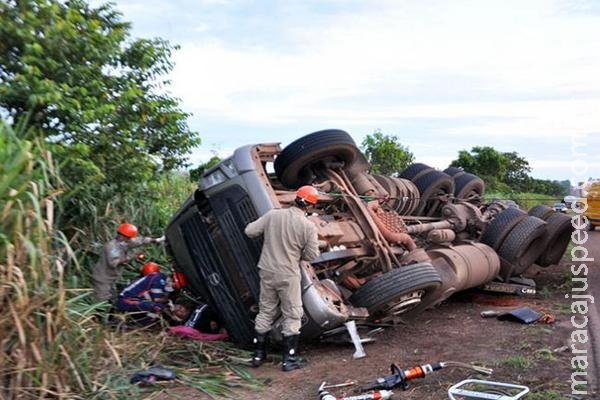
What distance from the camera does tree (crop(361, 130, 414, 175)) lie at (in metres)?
18.2

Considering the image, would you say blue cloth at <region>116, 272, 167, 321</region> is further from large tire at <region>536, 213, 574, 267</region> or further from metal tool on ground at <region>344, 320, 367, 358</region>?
large tire at <region>536, 213, 574, 267</region>

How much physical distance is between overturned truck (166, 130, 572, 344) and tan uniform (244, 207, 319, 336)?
0.12 m

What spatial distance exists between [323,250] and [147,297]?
1858 millimetres

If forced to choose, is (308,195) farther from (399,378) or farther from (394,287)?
(399,378)

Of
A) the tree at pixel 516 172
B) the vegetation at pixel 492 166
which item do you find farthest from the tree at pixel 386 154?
the tree at pixel 516 172

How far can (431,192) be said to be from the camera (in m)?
8.77

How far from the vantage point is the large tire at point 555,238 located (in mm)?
8641

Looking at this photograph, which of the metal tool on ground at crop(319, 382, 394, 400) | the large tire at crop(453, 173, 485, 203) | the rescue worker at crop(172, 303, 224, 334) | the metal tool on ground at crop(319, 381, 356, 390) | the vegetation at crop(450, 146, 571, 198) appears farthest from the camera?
the vegetation at crop(450, 146, 571, 198)

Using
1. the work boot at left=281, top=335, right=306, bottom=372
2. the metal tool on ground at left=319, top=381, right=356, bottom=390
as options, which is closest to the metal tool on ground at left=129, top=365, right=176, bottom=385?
the work boot at left=281, top=335, right=306, bottom=372

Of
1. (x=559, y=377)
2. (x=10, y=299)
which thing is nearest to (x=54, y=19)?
(x=10, y=299)

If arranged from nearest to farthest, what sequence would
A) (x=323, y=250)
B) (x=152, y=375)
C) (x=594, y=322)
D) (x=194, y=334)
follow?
(x=152, y=375) → (x=323, y=250) → (x=194, y=334) → (x=594, y=322)

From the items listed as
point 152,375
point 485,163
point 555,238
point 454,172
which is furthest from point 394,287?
point 485,163

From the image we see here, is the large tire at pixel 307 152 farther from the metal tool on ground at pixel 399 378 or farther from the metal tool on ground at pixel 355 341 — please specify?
the metal tool on ground at pixel 399 378

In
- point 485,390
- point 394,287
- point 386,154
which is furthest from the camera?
point 386,154
